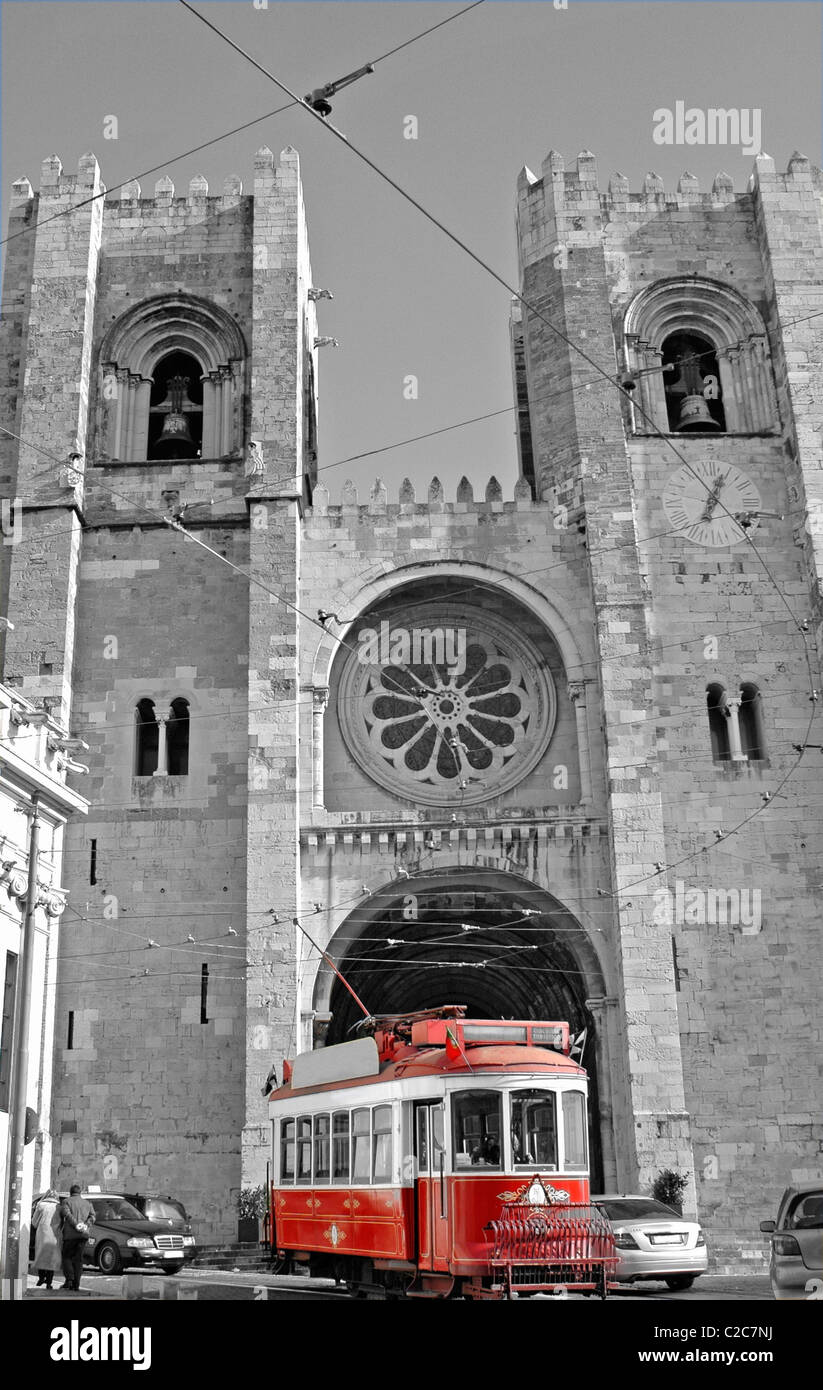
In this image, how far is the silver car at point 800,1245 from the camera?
30.9 ft

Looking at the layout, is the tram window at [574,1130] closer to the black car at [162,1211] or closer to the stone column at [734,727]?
the black car at [162,1211]

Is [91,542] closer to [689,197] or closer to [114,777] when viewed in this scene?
[114,777]

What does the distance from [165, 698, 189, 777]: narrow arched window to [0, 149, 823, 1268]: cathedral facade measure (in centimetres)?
7

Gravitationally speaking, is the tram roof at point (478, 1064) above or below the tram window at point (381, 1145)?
above

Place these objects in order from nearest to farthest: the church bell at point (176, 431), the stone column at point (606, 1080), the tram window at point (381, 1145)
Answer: the tram window at point (381, 1145) → the stone column at point (606, 1080) → the church bell at point (176, 431)

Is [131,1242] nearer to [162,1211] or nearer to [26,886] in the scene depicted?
[162,1211]

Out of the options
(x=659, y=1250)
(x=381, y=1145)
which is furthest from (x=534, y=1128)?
(x=659, y=1250)

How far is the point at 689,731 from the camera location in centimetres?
2277

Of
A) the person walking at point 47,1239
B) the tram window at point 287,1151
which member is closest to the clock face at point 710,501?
the tram window at point 287,1151

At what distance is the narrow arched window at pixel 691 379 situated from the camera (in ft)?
83.4

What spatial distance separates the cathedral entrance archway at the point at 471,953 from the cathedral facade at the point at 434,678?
8 cm

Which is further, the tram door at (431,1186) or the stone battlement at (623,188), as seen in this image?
the stone battlement at (623,188)

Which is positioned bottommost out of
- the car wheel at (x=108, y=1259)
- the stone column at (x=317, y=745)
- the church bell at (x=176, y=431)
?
the car wheel at (x=108, y=1259)

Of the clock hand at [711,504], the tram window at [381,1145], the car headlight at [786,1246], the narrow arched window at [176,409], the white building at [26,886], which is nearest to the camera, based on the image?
the car headlight at [786,1246]
